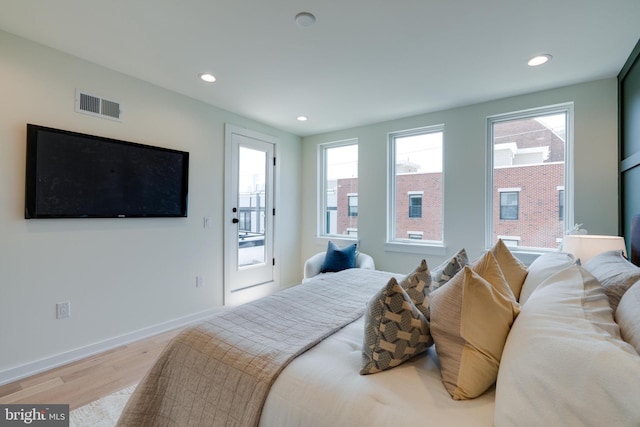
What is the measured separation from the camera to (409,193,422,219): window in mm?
3702

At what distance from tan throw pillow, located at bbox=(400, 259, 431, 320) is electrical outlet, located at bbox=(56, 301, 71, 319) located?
2.69 meters

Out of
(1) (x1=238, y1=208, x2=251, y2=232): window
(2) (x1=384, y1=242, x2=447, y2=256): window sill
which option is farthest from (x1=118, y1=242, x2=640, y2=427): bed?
(1) (x1=238, y1=208, x2=251, y2=232): window

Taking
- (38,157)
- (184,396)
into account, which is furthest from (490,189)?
(38,157)

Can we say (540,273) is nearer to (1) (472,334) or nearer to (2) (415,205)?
(1) (472,334)

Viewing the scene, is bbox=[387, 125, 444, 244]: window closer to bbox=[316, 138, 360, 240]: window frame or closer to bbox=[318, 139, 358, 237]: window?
bbox=[318, 139, 358, 237]: window

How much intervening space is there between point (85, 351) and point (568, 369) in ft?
10.6

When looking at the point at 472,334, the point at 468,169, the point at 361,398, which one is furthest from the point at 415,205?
the point at 361,398

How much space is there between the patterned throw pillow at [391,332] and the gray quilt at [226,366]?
12.1 inches

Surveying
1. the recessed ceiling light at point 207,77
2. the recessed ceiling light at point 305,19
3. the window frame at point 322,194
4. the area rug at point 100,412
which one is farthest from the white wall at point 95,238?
the recessed ceiling light at point 305,19

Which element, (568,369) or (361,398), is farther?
(361,398)

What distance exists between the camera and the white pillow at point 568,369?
596 millimetres

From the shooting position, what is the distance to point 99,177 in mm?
2459

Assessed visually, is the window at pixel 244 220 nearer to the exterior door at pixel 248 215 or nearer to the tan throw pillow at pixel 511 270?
the exterior door at pixel 248 215

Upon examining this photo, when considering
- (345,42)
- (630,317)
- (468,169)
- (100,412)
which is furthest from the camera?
(468,169)
